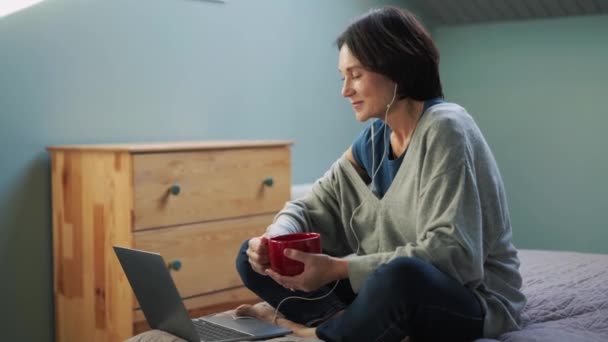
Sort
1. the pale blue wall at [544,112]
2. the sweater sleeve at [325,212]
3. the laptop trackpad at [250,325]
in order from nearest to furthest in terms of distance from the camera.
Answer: the laptop trackpad at [250,325] → the sweater sleeve at [325,212] → the pale blue wall at [544,112]

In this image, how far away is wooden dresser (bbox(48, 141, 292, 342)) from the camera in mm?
2295

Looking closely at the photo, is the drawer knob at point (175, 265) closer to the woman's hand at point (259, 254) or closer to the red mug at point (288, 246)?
the woman's hand at point (259, 254)

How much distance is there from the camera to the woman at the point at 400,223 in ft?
5.13

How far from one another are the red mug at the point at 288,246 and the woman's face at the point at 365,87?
352 mm

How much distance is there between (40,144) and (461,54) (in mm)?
2206

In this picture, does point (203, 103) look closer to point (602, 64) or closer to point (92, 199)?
point (92, 199)

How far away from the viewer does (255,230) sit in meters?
2.61

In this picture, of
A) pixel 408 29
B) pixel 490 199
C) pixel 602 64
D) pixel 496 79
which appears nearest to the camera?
pixel 490 199

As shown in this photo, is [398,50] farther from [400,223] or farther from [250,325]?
[250,325]

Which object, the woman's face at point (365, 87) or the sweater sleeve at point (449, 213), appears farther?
the woman's face at point (365, 87)

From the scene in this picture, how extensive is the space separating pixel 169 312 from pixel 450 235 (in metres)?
0.60

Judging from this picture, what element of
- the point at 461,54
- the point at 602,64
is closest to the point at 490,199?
the point at 602,64

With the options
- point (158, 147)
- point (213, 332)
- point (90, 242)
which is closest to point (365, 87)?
point (213, 332)

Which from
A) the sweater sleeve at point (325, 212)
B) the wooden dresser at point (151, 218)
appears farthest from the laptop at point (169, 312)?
the wooden dresser at point (151, 218)
